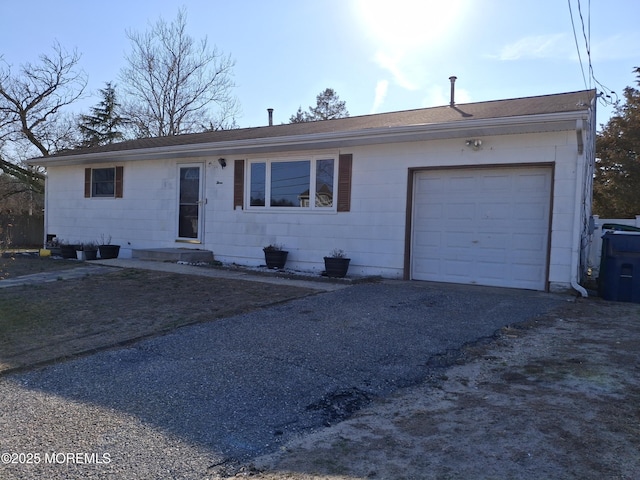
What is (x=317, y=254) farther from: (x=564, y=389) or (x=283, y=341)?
(x=564, y=389)

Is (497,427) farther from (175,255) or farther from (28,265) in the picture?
(28,265)

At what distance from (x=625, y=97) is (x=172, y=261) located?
25.7 m

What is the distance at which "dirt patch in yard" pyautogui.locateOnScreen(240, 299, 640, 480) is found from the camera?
8.86 ft

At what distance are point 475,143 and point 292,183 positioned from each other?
402 cm

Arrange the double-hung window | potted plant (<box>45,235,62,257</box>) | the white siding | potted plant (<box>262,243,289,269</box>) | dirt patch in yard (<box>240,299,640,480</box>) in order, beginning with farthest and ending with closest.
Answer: the double-hung window → potted plant (<box>45,235,62,257</box>) → potted plant (<box>262,243,289,269</box>) → the white siding → dirt patch in yard (<box>240,299,640,480</box>)

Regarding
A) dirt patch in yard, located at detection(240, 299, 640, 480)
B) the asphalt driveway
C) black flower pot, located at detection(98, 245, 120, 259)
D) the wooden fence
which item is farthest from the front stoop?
the wooden fence

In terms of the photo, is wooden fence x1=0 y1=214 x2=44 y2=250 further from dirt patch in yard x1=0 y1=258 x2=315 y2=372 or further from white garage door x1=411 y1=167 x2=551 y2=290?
white garage door x1=411 y1=167 x2=551 y2=290

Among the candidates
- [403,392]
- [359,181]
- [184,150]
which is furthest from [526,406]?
[184,150]

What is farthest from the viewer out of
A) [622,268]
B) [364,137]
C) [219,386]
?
[364,137]

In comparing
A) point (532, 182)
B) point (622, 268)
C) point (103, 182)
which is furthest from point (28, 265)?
point (622, 268)

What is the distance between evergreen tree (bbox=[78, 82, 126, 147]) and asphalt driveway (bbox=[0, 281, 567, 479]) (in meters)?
28.4

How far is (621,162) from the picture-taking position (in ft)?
80.9

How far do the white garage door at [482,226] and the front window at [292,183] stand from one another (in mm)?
1973

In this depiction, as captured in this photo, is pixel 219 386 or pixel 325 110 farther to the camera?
pixel 325 110
